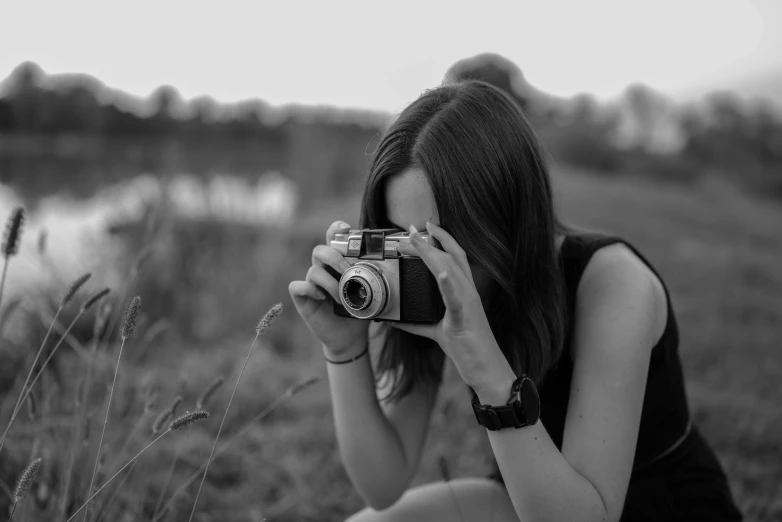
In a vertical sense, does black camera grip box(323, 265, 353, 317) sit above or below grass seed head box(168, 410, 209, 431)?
above

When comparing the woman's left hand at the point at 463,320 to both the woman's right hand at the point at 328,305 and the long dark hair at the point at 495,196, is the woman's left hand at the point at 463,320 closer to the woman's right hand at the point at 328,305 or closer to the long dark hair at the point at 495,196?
the long dark hair at the point at 495,196

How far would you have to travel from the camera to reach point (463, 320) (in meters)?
1.10

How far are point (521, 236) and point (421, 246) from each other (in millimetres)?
348

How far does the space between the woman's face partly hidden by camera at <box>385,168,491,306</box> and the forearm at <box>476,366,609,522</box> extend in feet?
0.95

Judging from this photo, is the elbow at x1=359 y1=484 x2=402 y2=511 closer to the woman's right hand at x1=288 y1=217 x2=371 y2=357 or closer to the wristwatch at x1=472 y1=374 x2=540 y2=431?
the woman's right hand at x1=288 y1=217 x2=371 y2=357

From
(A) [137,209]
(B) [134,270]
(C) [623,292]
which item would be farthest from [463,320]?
(A) [137,209]

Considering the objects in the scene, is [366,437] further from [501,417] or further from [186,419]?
[186,419]

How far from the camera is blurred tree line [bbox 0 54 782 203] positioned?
20.0 feet

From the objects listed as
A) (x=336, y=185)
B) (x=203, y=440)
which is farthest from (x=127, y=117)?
(x=203, y=440)

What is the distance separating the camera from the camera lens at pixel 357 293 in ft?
4.22

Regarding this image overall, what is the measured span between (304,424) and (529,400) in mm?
1908

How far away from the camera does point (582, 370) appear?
4.19 feet

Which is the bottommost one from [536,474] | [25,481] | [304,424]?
[304,424]

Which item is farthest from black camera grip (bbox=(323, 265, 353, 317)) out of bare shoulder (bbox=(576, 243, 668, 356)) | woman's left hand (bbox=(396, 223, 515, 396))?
bare shoulder (bbox=(576, 243, 668, 356))
